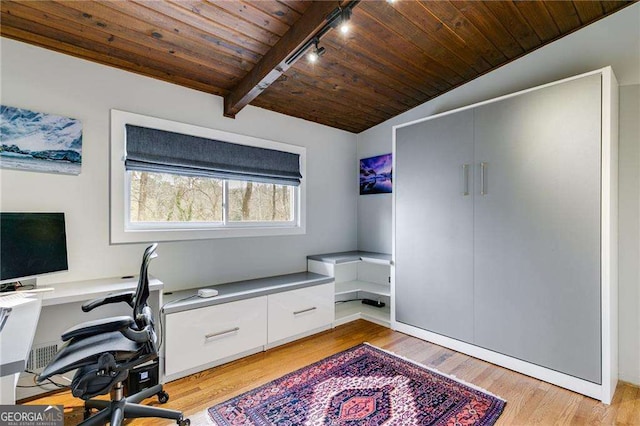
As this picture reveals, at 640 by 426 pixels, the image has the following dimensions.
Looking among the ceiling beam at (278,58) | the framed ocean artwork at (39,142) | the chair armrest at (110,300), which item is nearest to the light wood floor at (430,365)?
the chair armrest at (110,300)

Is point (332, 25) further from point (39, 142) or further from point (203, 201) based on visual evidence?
point (39, 142)

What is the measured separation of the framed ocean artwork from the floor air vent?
3.89 ft

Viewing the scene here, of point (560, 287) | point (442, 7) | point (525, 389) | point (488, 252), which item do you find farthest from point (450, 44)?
point (525, 389)

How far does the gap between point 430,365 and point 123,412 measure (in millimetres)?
2122

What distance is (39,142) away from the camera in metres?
2.04

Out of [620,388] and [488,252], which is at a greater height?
[488,252]

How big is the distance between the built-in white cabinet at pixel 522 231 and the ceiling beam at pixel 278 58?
4.71 feet

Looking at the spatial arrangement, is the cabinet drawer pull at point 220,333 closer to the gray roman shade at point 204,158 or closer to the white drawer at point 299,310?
the white drawer at point 299,310

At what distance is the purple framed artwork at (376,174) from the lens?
12.3 ft

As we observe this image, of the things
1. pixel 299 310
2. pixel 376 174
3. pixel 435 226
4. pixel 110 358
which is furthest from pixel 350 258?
pixel 110 358

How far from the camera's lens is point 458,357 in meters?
2.58

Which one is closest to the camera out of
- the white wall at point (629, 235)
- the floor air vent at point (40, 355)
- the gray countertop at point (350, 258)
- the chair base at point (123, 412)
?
the chair base at point (123, 412)

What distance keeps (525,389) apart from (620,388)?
0.69 m

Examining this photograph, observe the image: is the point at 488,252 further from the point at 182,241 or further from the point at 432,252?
the point at 182,241
